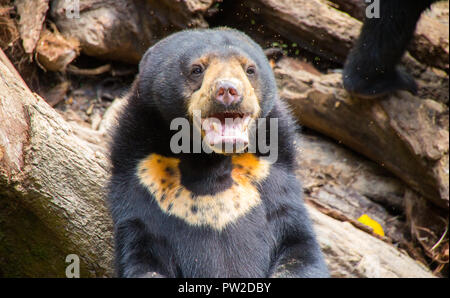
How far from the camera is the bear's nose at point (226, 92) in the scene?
3633mm

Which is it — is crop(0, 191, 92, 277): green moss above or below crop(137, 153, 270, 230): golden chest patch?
below

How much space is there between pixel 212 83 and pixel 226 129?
30 cm

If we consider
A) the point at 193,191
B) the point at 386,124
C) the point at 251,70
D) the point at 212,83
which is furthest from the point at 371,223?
the point at 212,83

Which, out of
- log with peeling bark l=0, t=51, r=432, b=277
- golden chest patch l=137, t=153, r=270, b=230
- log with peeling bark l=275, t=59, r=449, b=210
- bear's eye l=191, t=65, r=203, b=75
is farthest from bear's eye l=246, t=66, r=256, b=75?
log with peeling bark l=275, t=59, r=449, b=210

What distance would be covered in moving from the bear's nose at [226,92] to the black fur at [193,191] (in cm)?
39

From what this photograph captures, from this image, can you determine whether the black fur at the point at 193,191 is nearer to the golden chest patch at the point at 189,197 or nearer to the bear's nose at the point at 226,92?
the golden chest patch at the point at 189,197

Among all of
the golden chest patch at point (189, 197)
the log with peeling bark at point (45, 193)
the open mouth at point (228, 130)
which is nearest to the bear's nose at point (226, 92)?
the open mouth at point (228, 130)

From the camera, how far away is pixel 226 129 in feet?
12.3

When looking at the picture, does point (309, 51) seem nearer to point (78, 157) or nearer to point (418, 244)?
point (418, 244)

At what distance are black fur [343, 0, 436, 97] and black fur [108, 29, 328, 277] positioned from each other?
8.64 ft

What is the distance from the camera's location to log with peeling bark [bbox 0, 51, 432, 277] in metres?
4.07

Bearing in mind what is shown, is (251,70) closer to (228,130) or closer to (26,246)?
(228,130)

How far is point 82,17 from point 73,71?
633mm

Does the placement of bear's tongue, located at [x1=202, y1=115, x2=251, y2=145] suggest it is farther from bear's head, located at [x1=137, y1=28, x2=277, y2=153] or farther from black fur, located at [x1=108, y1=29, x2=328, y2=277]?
black fur, located at [x1=108, y1=29, x2=328, y2=277]
